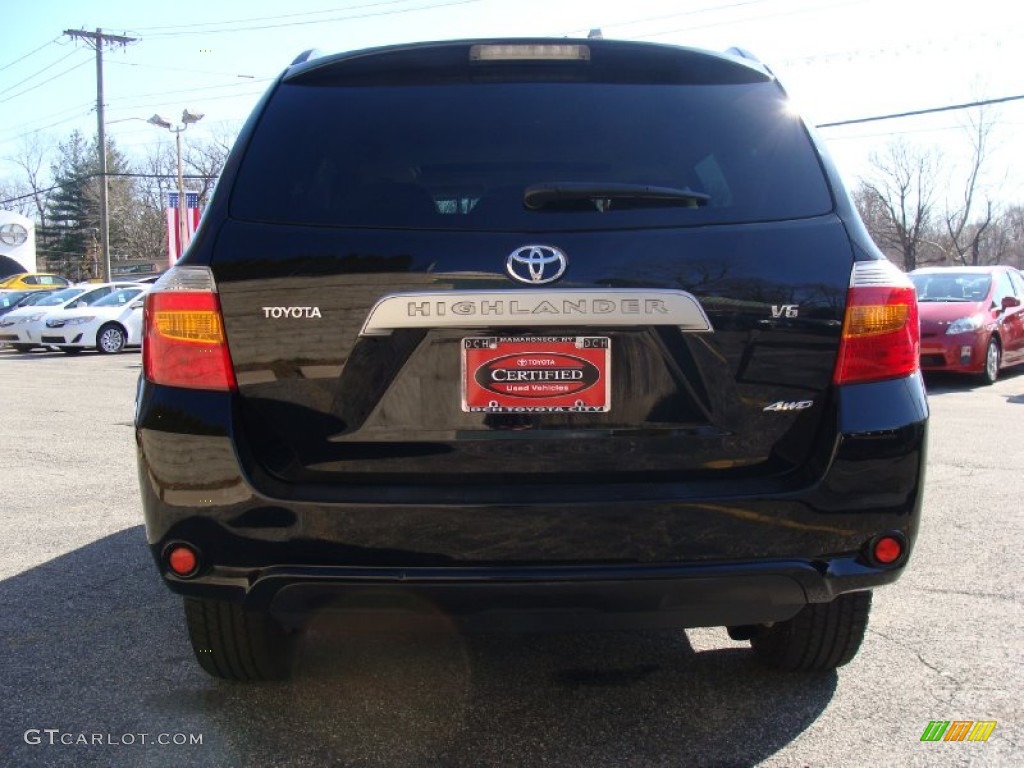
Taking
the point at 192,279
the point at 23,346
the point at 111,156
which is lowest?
the point at 23,346

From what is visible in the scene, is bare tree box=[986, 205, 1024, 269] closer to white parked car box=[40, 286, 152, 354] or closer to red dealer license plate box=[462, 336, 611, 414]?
white parked car box=[40, 286, 152, 354]

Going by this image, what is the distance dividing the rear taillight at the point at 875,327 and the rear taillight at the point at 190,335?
1.54 m

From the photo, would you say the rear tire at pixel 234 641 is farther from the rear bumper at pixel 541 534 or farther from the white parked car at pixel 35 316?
the white parked car at pixel 35 316

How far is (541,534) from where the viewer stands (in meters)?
2.20

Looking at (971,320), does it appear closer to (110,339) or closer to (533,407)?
(533,407)

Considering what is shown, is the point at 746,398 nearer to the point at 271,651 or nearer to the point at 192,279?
the point at 192,279

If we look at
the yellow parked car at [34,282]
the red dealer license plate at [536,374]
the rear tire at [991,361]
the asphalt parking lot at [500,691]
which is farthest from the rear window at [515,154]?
the yellow parked car at [34,282]

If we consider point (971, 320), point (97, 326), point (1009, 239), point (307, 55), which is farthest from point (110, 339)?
point (1009, 239)

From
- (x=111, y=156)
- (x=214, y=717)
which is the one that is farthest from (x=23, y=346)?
(x=111, y=156)

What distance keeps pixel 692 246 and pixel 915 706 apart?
1.62 meters

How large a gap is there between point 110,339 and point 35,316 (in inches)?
75.4

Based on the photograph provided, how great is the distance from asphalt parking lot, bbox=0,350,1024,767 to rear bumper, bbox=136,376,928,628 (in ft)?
0.69

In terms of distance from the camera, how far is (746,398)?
2.28m

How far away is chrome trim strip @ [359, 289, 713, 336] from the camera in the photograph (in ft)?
7.30
